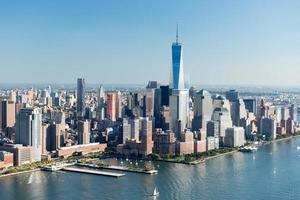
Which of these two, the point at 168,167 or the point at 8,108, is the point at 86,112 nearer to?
the point at 8,108

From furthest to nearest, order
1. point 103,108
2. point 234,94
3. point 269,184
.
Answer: point 234,94
point 103,108
point 269,184

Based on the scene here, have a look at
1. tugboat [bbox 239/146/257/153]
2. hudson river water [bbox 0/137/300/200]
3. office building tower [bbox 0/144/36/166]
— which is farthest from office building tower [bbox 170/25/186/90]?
office building tower [bbox 0/144/36/166]

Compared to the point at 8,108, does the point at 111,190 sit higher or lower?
lower

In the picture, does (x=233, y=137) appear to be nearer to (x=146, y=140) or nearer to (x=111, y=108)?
(x=146, y=140)

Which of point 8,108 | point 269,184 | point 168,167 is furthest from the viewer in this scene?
point 8,108

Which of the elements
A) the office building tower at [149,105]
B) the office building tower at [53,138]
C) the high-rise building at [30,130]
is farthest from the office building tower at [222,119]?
the high-rise building at [30,130]

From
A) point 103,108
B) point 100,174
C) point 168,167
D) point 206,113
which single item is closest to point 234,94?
point 206,113

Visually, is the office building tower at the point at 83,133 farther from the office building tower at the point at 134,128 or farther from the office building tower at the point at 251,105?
the office building tower at the point at 251,105
